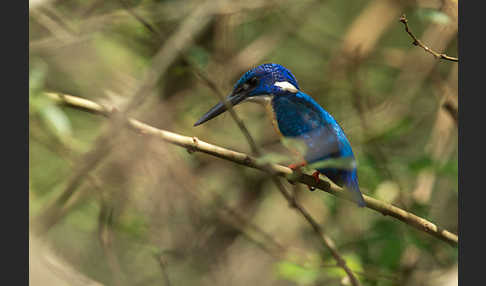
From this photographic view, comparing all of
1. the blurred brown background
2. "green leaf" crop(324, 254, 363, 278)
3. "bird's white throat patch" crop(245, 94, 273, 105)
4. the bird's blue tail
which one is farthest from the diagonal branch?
"bird's white throat patch" crop(245, 94, 273, 105)

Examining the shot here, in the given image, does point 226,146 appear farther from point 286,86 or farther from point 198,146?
point 198,146

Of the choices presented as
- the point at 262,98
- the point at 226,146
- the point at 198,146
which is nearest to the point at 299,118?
the point at 262,98

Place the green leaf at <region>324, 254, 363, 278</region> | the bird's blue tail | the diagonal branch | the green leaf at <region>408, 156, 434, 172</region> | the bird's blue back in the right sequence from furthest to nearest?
the green leaf at <region>408, 156, 434, 172</region> → the green leaf at <region>324, 254, 363, 278</region> → the bird's blue back → the bird's blue tail → the diagonal branch

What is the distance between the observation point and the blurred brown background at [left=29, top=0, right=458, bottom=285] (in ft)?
8.96

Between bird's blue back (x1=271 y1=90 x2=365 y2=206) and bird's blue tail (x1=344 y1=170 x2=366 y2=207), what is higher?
bird's blue back (x1=271 y1=90 x2=365 y2=206)

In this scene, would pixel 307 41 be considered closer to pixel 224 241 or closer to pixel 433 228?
pixel 224 241

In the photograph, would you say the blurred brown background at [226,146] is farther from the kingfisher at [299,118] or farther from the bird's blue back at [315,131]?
the bird's blue back at [315,131]

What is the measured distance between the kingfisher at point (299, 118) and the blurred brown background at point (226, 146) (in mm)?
241

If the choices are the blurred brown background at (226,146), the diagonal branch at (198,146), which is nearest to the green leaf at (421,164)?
the blurred brown background at (226,146)

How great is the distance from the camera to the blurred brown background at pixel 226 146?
273cm

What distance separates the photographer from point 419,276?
10.2ft

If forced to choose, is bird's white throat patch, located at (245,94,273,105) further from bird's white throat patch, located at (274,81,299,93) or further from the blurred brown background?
the blurred brown background

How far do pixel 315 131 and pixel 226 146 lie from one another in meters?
1.28

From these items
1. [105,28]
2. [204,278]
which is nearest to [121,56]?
[105,28]
